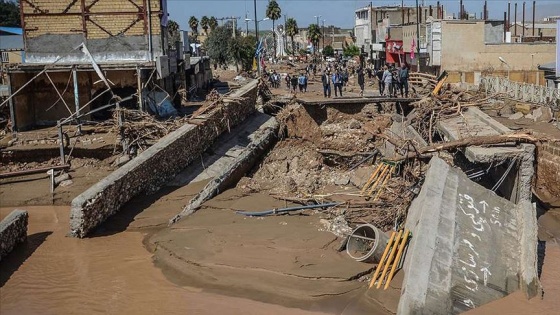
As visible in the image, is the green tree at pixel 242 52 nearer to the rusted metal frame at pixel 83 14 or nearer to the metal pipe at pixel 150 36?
the metal pipe at pixel 150 36

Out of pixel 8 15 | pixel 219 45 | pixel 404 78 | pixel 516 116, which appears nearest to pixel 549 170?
→ pixel 516 116

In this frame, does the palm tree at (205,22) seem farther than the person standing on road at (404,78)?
Yes

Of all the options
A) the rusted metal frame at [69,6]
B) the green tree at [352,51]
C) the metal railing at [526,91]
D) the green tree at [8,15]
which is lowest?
the metal railing at [526,91]

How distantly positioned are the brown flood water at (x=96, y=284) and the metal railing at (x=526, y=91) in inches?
615

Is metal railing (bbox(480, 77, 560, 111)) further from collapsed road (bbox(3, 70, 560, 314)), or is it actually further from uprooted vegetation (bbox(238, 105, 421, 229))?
uprooted vegetation (bbox(238, 105, 421, 229))

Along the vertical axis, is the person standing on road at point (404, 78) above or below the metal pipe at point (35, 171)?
above

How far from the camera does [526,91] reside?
82.1 feet

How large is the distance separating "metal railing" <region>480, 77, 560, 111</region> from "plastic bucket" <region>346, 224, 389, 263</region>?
12028 millimetres

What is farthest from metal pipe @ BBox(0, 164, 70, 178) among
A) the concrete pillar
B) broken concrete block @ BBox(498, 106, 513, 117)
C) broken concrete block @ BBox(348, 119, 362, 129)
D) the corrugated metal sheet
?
the corrugated metal sheet

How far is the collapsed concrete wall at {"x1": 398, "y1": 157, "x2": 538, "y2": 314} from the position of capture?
10.3 metres

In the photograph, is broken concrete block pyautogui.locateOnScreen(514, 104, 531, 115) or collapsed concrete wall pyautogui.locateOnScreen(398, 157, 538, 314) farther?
broken concrete block pyautogui.locateOnScreen(514, 104, 531, 115)

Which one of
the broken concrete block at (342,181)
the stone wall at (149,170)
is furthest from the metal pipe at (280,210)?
the broken concrete block at (342,181)

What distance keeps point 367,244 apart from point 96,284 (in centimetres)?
509

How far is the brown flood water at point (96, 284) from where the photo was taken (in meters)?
10.2
